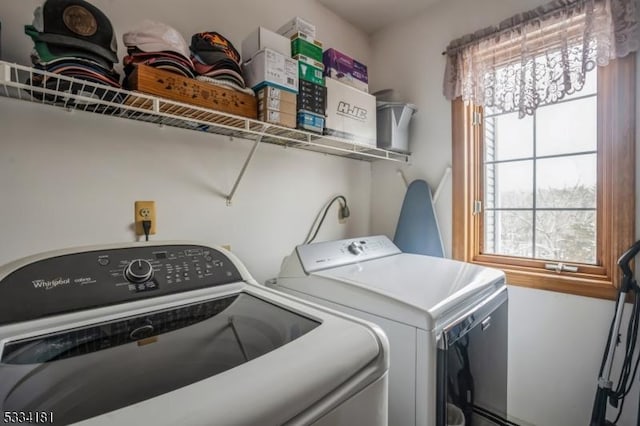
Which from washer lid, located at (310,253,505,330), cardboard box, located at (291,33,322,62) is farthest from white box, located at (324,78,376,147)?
washer lid, located at (310,253,505,330)

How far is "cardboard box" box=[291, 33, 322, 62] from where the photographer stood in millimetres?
1390

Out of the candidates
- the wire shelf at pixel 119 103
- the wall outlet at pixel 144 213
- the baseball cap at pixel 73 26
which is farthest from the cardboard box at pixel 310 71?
the wall outlet at pixel 144 213

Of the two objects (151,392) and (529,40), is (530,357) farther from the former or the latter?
(151,392)

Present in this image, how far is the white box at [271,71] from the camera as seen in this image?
124 cm

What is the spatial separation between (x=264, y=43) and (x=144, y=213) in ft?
2.86

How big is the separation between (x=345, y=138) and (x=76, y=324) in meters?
1.33

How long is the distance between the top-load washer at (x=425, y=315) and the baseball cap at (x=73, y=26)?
99cm

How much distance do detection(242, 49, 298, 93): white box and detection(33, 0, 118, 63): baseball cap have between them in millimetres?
511

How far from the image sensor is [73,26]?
0.86 metres

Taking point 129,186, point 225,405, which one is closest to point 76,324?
point 225,405

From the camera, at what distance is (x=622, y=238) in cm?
138

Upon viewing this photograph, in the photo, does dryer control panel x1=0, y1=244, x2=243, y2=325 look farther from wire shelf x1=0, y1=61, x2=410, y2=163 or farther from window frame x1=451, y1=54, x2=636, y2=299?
window frame x1=451, y1=54, x2=636, y2=299

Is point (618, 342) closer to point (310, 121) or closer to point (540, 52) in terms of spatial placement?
point (540, 52)

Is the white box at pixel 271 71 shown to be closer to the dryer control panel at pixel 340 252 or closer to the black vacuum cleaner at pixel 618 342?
the dryer control panel at pixel 340 252
